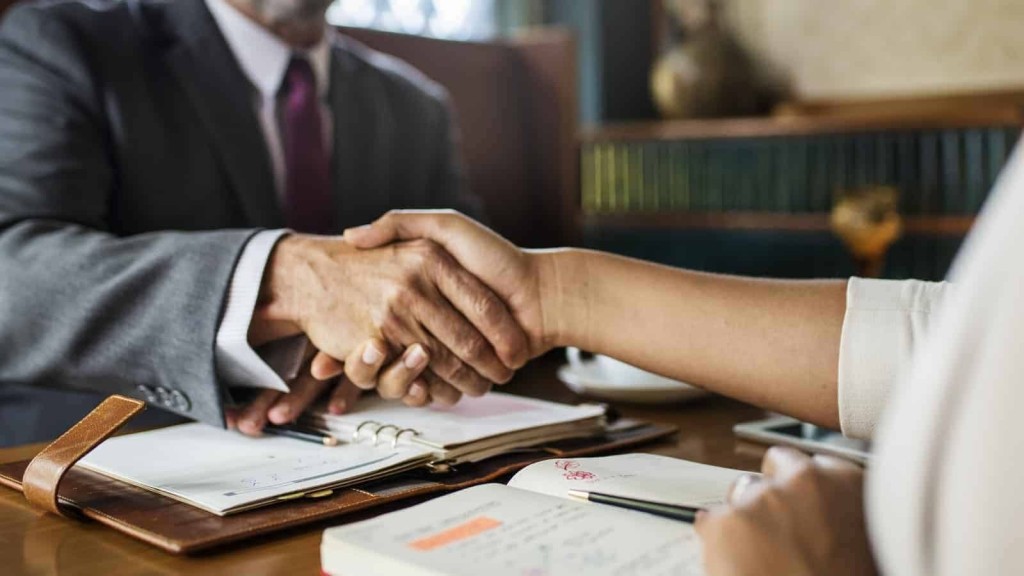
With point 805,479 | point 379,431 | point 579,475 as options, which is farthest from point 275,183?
point 805,479

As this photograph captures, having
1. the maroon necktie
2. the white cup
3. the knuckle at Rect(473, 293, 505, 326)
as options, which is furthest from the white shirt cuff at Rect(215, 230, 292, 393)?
the maroon necktie

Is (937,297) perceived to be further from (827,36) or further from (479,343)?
(827,36)

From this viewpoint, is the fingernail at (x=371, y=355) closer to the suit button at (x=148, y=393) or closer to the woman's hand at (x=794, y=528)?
Answer: the suit button at (x=148, y=393)

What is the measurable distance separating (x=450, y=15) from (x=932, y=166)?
1.35m

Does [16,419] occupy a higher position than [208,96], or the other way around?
[208,96]

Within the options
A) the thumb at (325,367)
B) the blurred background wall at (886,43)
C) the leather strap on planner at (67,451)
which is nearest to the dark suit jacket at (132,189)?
the thumb at (325,367)

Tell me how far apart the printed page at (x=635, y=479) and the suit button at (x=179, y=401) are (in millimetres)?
415

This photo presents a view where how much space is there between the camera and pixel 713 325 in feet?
3.23

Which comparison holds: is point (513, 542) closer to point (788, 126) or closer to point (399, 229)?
point (399, 229)

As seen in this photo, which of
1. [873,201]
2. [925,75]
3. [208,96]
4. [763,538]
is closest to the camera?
[763,538]

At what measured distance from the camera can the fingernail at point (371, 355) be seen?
1093mm

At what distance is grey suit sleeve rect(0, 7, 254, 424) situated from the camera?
1.08m

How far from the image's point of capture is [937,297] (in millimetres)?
904

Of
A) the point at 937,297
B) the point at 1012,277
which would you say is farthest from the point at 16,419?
the point at 1012,277
